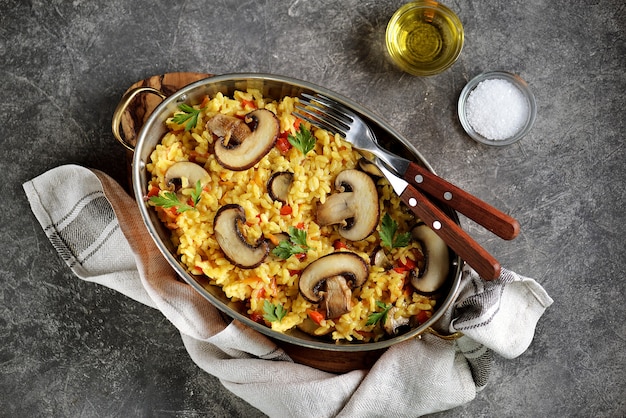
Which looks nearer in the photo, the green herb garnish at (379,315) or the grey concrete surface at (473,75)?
the green herb garnish at (379,315)

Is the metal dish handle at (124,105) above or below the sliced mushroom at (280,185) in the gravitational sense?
above

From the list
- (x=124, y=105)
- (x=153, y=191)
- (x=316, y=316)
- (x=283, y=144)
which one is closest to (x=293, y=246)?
(x=316, y=316)

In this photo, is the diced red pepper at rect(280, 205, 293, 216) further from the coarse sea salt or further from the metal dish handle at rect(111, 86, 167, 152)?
the coarse sea salt


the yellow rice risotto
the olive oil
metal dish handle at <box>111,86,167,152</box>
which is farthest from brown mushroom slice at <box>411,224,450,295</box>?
metal dish handle at <box>111,86,167,152</box>

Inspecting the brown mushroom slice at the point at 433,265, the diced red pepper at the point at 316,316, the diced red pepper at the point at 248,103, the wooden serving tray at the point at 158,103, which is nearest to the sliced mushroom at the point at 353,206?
the brown mushroom slice at the point at 433,265

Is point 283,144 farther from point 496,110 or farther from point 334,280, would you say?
point 496,110

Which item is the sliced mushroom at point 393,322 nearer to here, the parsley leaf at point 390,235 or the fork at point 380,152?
the parsley leaf at point 390,235

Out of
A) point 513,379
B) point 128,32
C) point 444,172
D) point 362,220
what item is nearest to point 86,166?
point 128,32
